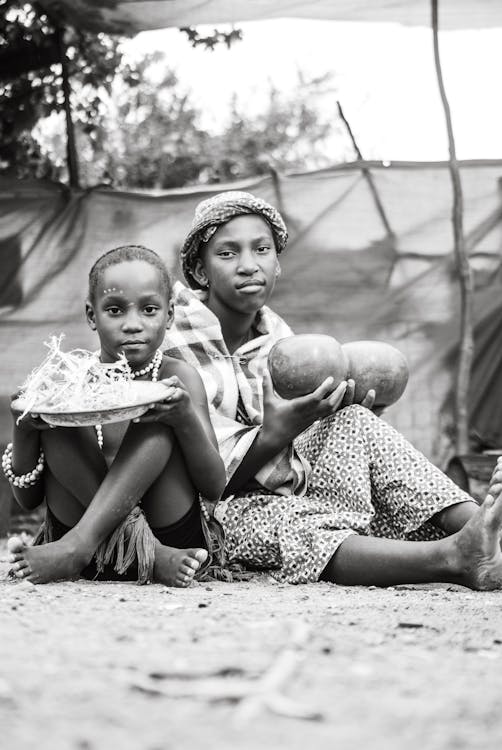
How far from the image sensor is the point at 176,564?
3229mm

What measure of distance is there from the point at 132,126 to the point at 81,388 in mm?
9539

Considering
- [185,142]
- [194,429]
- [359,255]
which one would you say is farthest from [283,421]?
[185,142]

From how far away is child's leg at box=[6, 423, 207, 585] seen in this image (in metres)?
3.08

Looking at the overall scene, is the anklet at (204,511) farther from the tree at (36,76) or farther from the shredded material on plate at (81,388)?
the tree at (36,76)

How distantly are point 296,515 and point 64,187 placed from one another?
294cm

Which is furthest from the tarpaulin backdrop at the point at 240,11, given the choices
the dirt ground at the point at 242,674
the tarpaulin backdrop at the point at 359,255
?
the dirt ground at the point at 242,674

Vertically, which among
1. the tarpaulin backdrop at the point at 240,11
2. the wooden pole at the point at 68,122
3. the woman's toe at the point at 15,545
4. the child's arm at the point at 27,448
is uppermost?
the tarpaulin backdrop at the point at 240,11

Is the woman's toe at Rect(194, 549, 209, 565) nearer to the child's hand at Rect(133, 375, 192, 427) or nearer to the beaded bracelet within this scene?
the child's hand at Rect(133, 375, 192, 427)

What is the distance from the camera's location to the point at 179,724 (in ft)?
5.08

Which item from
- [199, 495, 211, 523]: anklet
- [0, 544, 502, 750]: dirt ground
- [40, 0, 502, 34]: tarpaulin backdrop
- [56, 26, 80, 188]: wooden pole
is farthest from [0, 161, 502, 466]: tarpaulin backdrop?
[0, 544, 502, 750]: dirt ground

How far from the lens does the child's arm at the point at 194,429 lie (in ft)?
10.1

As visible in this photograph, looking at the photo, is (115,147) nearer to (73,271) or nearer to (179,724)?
(73,271)

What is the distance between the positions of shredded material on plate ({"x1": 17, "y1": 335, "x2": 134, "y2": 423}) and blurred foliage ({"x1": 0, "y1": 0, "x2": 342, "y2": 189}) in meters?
3.56

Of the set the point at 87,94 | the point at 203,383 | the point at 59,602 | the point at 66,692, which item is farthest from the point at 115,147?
the point at 66,692
